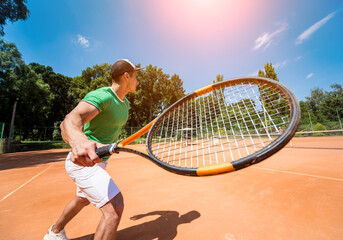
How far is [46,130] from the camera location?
19922 mm

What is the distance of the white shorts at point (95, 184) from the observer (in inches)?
48.2

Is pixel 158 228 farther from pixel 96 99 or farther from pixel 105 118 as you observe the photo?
pixel 96 99

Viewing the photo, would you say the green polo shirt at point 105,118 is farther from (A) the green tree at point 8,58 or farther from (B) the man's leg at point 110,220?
(A) the green tree at point 8,58

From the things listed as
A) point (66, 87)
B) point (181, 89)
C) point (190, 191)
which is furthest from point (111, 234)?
point (66, 87)

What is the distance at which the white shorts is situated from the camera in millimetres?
1225

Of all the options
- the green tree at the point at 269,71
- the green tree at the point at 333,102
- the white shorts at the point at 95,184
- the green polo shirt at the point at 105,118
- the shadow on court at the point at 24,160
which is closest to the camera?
the white shorts at the point at 95,184

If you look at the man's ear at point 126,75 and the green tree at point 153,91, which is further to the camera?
the green tree at point 153,91

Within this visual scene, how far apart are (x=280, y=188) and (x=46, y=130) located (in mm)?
24833

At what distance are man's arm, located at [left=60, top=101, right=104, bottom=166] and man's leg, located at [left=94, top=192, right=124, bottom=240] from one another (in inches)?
18.4

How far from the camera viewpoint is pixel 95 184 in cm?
127

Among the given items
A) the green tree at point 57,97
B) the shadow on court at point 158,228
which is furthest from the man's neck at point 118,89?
the green tree at point 57,97

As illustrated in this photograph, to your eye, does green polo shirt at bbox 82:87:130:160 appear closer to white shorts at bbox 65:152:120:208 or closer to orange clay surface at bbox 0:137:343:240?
white shorts at bbox 65:152:120:208

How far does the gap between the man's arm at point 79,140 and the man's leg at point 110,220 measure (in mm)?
467

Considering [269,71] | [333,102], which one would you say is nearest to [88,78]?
[269,71]
